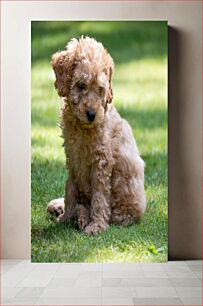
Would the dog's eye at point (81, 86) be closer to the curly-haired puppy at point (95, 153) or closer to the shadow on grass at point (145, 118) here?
the curly-haired puppy at point (95, 153)

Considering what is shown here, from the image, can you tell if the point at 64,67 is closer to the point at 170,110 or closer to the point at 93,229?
the point at 170,110

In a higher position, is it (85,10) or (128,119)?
(85,10)

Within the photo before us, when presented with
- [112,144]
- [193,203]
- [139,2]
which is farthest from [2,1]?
[193,203]

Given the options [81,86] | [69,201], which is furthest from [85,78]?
[69,201]

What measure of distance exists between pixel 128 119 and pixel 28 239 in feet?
4.12

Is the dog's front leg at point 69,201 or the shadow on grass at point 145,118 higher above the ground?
the shadow on grass at point 145,118

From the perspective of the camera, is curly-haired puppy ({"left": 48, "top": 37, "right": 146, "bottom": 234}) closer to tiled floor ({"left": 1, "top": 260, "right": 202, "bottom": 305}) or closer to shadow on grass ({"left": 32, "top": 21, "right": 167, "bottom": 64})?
shadow on grass ({"left": 32, "top": 21, "right": 167, "bottom": 64})

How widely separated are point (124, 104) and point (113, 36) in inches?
21.5

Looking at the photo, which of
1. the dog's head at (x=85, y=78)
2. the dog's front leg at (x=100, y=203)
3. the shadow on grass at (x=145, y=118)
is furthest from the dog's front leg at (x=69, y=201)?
the shadow on grass at (x=145, y=118)

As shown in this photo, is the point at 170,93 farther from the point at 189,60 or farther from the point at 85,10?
the point at 85,10

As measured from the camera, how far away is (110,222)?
15.7 feet

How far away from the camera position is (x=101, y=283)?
13.1ft

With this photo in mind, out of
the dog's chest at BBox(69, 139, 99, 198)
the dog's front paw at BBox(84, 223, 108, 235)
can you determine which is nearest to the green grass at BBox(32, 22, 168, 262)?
the dog's chest at BBox(69, 139, 99, 198)

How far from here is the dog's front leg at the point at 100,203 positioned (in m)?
4.74
